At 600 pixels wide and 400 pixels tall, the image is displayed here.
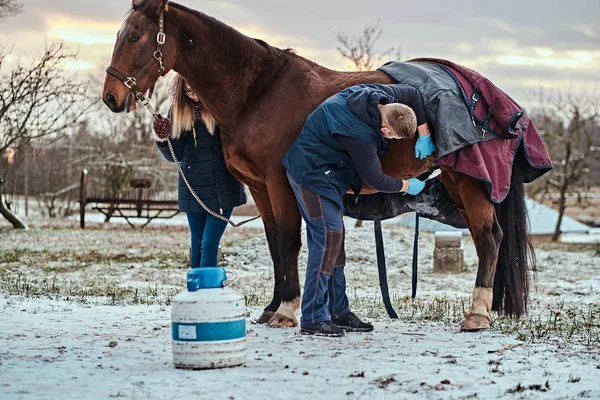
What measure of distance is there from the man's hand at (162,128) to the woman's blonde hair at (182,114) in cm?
12

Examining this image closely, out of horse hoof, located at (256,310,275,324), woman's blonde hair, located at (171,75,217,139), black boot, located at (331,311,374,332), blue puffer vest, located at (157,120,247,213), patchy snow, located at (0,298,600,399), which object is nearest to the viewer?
patchy snow, located at (0,298,600,399)

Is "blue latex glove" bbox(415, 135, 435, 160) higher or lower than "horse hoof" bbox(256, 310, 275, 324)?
higher

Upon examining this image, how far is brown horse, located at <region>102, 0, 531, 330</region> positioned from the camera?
5621 millimetres

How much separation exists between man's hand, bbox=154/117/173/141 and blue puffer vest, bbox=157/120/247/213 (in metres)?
0.23

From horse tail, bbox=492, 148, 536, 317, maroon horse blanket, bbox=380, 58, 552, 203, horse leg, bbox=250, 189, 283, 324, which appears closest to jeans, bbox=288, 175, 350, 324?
horse leg, bbox=250, 189, 283, 324

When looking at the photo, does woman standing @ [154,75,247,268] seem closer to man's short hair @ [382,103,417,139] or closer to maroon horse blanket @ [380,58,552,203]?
maroon horse blanket @ [380,58,552,203]

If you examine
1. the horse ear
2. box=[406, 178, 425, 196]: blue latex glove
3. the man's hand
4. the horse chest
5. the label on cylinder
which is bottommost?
the label on cylinder

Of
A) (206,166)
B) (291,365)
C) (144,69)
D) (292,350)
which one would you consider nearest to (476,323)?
(292,350)

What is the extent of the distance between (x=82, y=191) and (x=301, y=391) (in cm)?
1942

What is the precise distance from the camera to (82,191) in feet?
72.6

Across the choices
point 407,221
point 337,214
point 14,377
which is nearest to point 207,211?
point 337,214

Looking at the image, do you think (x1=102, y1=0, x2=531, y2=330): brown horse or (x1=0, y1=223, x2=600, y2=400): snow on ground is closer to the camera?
(x1=0, y1=223, x2=600, y2=400): snow on ground

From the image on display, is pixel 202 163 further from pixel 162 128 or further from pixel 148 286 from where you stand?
pixel 148 286

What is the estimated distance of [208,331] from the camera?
166 inches
